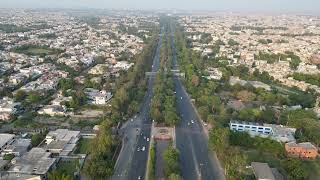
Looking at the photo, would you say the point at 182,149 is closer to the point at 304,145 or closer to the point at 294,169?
the point at 294,169

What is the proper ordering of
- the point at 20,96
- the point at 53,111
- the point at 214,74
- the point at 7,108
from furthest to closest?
1. the point at 214,74
2. the point at 20,96
3. the point at 53,111
4. the point at 7,108

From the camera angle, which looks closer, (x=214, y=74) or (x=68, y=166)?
(x=68, y=166)

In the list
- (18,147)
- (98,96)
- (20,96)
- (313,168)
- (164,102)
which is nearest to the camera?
(313,168)

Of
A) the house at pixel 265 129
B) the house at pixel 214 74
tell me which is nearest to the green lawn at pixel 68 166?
the house at pixel 265 129

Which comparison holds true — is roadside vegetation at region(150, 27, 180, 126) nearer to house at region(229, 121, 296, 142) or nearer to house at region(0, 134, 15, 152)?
house at region(229, 121, 296, 142)

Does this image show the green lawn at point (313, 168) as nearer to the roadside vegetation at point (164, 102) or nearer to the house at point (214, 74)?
the roadside vegetation at point (164, 102)

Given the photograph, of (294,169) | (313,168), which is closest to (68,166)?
(294,169)
